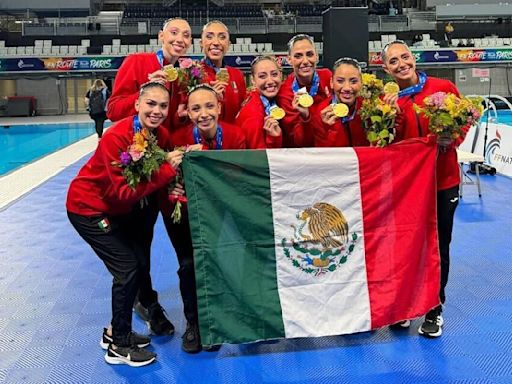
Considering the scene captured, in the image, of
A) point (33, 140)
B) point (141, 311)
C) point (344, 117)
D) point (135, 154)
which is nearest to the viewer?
point (135, 154)

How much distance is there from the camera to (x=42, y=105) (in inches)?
1068

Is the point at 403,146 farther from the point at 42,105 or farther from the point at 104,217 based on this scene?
the point at 42,105

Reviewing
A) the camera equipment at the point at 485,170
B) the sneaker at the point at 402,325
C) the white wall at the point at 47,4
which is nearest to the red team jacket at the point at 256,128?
the sneaker at the point at 402,325

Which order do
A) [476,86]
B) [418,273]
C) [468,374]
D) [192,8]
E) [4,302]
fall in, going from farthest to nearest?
[192,8]
[476,86]
[4,302]
[418,273]
[468,374]

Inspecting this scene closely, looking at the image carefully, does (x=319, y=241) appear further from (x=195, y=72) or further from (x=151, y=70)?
(x=151, y=70)

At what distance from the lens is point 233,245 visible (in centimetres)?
297

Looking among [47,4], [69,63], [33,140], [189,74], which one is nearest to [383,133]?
[189,74]

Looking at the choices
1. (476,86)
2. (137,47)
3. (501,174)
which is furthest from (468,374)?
(476,86)

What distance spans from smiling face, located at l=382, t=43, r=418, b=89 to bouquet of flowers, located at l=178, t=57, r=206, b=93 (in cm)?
112

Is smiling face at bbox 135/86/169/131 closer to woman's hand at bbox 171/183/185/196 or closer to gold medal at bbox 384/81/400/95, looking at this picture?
woman's hand at bbox 171/183/185/196

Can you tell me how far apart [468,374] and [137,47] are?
75.9 ft

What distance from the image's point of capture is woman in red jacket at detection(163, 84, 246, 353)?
113 inches

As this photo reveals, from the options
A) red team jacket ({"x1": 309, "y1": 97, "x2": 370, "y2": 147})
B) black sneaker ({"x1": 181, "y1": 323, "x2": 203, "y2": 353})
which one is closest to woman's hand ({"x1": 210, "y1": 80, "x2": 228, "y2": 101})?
red team jacket ({"x1": 309, "y1": 97, "x2": 370, "y2": 147})

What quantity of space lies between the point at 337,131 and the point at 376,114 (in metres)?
0.28
